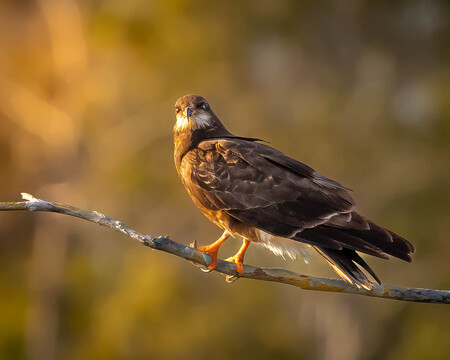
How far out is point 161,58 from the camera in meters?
18.1

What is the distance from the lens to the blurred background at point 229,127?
16.9 m

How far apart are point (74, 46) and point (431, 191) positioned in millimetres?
10770

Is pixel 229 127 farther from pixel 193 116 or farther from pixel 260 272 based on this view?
pixel 260 272

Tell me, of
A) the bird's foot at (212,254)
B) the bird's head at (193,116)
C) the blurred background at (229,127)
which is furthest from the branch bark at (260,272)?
the blurred background at (229,127)

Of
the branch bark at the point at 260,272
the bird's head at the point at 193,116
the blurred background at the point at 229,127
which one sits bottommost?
the branch bark at the point at 260,272

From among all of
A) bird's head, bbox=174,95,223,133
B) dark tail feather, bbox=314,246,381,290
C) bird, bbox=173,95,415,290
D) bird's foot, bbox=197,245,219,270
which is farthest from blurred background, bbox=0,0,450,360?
dark tail feather, bbox=314,246,381,290

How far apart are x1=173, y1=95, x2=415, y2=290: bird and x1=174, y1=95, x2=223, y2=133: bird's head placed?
131mm

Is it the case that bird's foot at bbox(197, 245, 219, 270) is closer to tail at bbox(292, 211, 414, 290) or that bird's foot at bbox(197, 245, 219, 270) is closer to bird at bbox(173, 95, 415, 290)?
bird at bbox(173, 95, 415, 290)

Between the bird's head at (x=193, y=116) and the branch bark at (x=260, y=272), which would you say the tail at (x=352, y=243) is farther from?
the bird's head at (x=193, y=116)

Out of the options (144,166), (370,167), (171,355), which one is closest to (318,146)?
(370,167)

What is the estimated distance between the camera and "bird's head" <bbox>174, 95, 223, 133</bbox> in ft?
17.4

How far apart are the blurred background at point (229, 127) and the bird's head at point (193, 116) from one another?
1053 cm

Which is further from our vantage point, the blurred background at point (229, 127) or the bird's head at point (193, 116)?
the blurred background at point (229, 127)

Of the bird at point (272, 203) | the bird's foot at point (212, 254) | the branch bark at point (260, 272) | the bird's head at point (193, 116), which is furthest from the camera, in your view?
the bird's head at point (193, 116)
